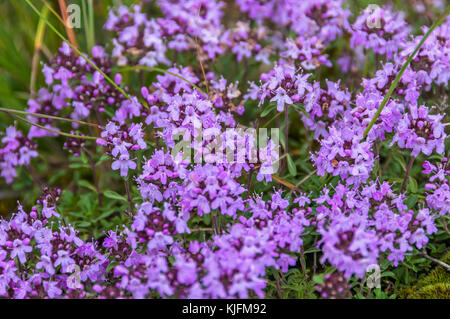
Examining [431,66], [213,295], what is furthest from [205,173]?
[431,66]

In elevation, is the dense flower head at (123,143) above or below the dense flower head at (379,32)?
below

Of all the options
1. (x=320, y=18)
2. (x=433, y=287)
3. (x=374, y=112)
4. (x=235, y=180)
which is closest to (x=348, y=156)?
(x=374, y=112)

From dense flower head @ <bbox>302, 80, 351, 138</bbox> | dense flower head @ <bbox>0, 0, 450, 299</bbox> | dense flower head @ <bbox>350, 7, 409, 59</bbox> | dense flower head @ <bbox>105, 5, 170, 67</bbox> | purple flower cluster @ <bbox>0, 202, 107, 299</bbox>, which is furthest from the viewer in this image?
dense flower head @ <bbox>105, 5, 170, 67</bbox>

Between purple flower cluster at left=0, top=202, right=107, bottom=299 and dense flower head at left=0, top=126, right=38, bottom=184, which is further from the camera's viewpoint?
dense flower head at left=0, top=126, right=38, bottom=184

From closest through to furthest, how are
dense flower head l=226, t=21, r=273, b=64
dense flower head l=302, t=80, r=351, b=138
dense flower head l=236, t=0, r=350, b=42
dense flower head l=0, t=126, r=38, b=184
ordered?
dense flower head l=302, t=80, r=351, b=138 → dense flower head l=0, t=126, r=38, b=184 → dense flower head l=236, t=0, r=350, b=42 → dense flower head l=226, t=21, r=273, b=64

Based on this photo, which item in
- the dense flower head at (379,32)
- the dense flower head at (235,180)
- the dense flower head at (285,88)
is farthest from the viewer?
the dense flower head at (379,32)

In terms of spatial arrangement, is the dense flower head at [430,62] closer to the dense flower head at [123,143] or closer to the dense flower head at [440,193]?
the dense flower head at [440,193]

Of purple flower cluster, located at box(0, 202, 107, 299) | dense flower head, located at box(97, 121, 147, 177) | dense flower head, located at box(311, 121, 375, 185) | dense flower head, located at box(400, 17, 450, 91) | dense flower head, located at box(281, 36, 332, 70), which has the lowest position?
purple flower cluster, located at box(0, 202, 107, 299)

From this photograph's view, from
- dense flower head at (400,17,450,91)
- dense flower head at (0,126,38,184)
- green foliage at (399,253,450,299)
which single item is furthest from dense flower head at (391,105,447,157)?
dense flower head at (0,126,38,184)

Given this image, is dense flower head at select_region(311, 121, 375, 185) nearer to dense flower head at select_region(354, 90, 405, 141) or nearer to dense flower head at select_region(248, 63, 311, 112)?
dense flower head at select_region(354, 90, 405, 141)

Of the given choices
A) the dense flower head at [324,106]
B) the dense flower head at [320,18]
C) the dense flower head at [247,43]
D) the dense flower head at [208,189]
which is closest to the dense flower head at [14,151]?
the dense flower head at [208,189]

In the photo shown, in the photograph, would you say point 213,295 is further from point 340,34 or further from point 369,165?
point 340,34
